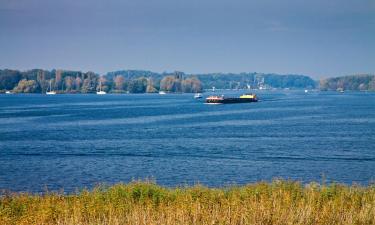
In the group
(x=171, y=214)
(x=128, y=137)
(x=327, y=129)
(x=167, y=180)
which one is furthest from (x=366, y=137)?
(x=171, y=214)

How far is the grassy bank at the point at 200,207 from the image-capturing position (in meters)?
21.4

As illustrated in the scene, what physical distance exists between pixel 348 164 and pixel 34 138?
4711 cm

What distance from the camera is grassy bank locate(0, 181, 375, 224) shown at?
21.4 metres

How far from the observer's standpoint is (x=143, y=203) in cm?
2678

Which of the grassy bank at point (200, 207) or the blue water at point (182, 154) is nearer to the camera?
the grassy bank at point (200, 207)

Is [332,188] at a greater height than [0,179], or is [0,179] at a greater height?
[332,188]

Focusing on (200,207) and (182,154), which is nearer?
(200,207)

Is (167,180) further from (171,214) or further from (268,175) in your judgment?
(171,214)

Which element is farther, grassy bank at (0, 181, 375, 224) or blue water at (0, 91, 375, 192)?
blue water at (0, 91, 375, 192)

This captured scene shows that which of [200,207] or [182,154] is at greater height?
[200,207]

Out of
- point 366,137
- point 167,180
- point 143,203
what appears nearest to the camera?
point 143,203

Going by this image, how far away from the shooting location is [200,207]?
78.5 ft

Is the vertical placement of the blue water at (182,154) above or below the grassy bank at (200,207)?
below

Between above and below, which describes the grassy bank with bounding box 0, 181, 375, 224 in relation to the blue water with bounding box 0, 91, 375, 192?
above
